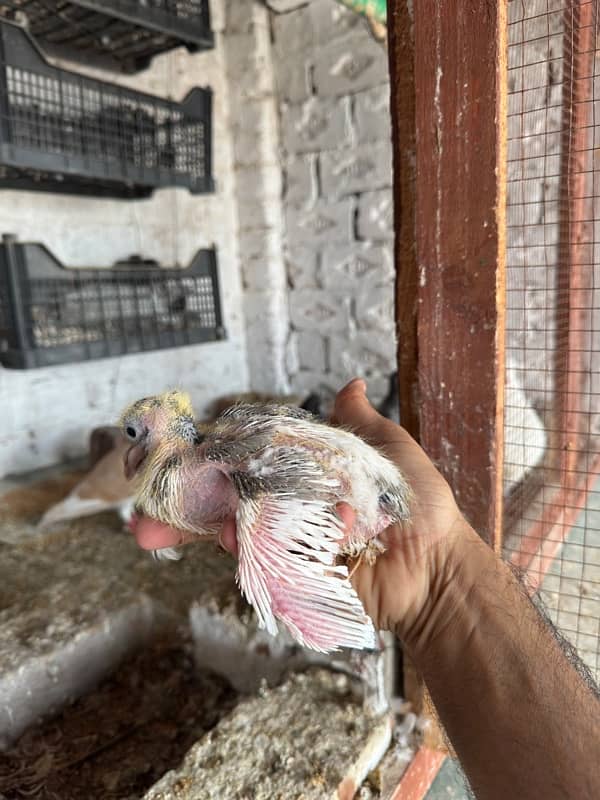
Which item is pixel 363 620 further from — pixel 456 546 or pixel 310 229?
pixel 310 229

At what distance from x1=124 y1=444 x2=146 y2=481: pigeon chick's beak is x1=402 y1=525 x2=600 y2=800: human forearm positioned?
346 mm

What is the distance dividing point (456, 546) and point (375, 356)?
4.46 feet

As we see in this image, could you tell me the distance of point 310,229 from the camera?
1932 mm

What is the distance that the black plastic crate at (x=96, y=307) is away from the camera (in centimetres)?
118

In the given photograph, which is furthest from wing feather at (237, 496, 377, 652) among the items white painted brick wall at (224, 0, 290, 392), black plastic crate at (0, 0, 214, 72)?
white painted brick wall at (224, 0, 290, 392)

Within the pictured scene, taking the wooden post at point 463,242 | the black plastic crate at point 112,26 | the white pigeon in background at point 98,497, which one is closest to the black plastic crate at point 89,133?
the black plastic crate at point 112,26

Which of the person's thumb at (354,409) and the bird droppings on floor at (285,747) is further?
the person's thumb at (354,409)

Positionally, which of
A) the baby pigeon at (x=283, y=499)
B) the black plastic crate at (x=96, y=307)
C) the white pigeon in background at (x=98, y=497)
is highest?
the black plastic crate at (x=96, y=307)

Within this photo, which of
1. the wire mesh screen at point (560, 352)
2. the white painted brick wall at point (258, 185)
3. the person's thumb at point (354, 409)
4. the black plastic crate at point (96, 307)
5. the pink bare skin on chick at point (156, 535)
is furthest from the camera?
the white painted brick wall at point (258, 185)

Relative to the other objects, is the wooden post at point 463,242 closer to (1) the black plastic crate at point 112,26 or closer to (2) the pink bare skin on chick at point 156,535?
(2) the pink bare skin on chick at point 156,535

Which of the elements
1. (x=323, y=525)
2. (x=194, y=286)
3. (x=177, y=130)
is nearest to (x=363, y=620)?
(x=323, y=525)

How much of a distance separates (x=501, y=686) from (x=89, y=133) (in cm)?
132

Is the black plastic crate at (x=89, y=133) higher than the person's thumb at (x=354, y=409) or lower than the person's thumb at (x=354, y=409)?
higher

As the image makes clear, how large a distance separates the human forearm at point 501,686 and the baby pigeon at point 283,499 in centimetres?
9
